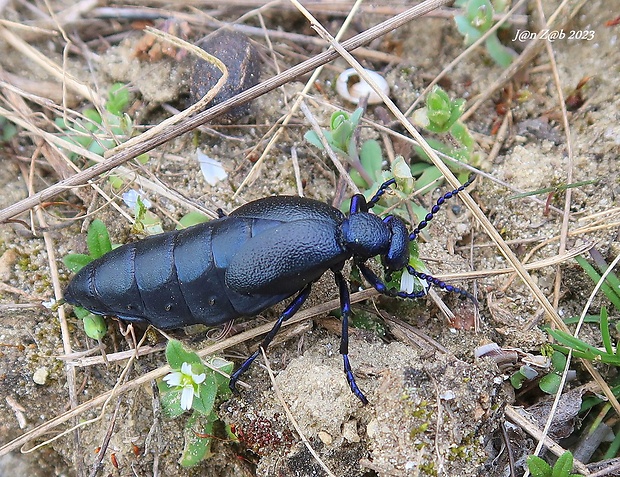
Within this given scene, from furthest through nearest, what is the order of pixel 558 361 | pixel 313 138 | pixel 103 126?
pixel 103 126 → pixel 313 138 → pixel 558 361

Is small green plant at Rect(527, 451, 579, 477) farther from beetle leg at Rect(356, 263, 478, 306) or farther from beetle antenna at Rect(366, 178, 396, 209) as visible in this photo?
beetle antenna at Rect(366, 178, 396, 209)

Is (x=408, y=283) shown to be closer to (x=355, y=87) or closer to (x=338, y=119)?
(x=338, y=119)

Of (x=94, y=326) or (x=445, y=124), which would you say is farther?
(x=445, y=124)

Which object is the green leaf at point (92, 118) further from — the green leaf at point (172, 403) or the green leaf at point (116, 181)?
the green leaf at point (172, 403)

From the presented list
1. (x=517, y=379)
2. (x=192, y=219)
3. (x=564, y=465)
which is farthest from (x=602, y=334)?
(x=192, y=219)

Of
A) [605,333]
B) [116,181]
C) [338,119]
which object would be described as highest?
[338,119]

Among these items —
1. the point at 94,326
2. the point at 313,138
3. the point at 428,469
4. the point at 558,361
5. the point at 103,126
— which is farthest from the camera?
the point at 103,126
